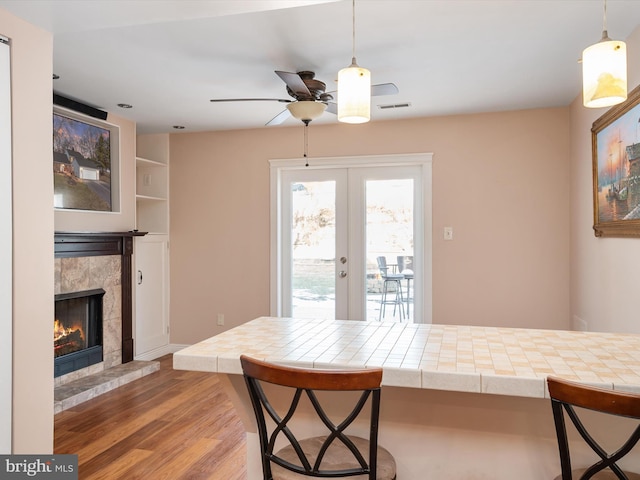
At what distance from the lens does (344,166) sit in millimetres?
4875

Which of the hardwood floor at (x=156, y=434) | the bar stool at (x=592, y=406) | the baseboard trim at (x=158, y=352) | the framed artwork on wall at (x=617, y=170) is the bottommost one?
the hardwood floor at (x=156, y=434)

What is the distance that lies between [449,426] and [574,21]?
2.16 m

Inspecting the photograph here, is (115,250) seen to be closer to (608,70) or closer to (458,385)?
(458,385)

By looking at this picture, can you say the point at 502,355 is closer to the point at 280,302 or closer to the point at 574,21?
the point at 574,21

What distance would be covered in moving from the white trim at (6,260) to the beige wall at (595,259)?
3.14m

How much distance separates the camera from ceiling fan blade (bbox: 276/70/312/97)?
271cm

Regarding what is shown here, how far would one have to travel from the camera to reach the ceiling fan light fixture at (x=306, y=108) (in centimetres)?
309

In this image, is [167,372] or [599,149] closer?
[599,149]

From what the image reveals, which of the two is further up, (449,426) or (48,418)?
(449,426)

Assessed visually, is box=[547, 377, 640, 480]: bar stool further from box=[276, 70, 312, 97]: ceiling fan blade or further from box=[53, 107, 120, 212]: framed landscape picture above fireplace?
box=[53, 107, 120, 212]: framed landscape picture above fireplace

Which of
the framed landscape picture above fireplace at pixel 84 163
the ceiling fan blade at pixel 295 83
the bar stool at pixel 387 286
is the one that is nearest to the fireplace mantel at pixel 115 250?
the framed landscape picture above fireplace at pixel 84 163

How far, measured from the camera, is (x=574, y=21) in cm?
256

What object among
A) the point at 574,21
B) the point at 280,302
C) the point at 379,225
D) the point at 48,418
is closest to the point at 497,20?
the point at 574,21

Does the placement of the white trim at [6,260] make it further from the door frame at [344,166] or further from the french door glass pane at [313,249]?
the french door glass pane at [313,249]
